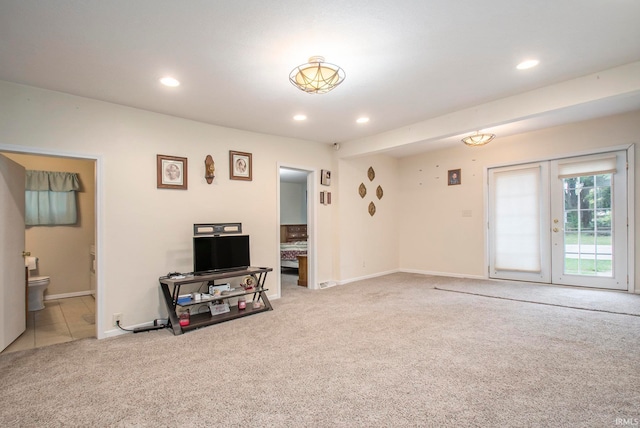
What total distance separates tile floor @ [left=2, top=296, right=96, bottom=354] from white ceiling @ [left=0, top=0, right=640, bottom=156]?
2.62m

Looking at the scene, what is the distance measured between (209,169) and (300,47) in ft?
7.53

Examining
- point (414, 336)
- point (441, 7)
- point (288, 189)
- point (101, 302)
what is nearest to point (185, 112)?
point (101, 302)

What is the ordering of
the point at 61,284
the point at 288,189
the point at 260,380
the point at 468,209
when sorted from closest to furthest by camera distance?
the point at 260,380 → the point at 61,284 → the point at 468,209 → the point at 288,189

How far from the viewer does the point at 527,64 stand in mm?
2910

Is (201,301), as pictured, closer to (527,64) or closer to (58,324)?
(58,324)

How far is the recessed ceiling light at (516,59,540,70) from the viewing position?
9.36 ft

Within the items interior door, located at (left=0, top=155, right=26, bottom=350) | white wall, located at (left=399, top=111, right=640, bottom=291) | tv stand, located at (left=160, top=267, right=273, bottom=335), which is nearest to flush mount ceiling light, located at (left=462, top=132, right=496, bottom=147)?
white wall, located at (left=399, top=111, right=640, bottom=291)

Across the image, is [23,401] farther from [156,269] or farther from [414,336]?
[414,336]

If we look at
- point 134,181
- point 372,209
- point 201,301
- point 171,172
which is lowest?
point 201,301

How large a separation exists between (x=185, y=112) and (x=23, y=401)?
3.11 m

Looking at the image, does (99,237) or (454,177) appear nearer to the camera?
(99,237)

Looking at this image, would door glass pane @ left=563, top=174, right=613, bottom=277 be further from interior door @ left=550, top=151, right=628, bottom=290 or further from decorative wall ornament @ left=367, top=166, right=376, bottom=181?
decorative wall ornament @ left=367, top=166, right=376, bottom=181

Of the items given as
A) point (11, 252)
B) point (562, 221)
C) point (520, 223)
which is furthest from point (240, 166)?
point (562, 221)

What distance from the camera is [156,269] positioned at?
384 cm
